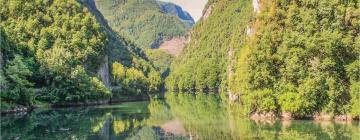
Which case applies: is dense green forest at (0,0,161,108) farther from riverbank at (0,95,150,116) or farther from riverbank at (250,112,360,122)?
riverbank at (250,112,360,122)

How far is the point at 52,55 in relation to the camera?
412 feet

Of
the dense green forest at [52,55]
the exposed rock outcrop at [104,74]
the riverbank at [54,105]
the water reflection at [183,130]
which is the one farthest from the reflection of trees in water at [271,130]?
the exposed rock outcrop at [104,74]

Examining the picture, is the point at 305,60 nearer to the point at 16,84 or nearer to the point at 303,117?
the point at 303,117

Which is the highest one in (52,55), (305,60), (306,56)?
(52,55)

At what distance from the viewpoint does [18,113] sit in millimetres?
90625

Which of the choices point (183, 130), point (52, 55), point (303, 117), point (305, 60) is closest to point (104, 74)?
point (52, 55)

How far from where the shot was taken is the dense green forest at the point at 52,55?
100250mm

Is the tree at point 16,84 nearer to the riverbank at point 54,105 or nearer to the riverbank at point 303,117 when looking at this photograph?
the riverbank at point 54,105

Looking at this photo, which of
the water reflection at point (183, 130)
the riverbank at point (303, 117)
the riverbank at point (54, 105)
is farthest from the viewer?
the riverbank at point (54, 105)

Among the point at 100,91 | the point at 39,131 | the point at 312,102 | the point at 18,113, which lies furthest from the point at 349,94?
the point at 100,91

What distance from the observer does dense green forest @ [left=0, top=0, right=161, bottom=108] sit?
100250mm

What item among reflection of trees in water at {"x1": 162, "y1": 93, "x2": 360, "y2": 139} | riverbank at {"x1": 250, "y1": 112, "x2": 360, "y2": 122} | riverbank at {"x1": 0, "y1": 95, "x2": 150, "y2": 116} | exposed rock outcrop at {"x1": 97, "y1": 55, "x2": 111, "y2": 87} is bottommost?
reflection of trees in water at {"x1": 162, "y1": 93, "x2": 360, "y2": 139}

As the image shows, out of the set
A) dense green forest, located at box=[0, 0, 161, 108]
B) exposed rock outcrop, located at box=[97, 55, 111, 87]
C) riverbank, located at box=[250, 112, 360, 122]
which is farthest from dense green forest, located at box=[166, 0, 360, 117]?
exposed rock outcrop, located at box=[97, 55, 111, 87]

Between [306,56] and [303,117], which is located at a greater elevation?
[306,56]
